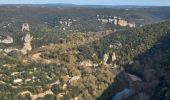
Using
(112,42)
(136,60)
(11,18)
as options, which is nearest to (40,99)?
(136,60)

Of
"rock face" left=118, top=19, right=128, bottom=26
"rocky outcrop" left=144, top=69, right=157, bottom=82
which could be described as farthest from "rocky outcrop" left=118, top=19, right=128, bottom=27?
"rocky outcrop" left=144, top=69, right=157, bottom=82

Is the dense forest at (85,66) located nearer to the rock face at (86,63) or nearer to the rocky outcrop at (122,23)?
the rock face at (86,63)

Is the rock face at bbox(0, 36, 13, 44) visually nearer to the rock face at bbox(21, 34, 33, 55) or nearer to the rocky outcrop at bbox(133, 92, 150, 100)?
the rock face at bbox(21, 34, 33, 55)

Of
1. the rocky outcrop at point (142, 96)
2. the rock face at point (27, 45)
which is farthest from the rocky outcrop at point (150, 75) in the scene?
the rock face at point (27, 45)

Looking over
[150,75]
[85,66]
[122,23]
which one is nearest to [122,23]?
[122,23]

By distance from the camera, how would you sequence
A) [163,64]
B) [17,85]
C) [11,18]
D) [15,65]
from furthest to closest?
[11,18]
[15,65]
[17,85]
[163,64]

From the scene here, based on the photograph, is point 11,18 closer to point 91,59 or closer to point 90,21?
point 90,21

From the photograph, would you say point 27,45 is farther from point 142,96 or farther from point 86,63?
point 142,96

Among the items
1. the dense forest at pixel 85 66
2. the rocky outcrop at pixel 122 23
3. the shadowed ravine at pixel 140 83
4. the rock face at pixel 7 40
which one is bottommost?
the rocky outcrop at pixel 122 23

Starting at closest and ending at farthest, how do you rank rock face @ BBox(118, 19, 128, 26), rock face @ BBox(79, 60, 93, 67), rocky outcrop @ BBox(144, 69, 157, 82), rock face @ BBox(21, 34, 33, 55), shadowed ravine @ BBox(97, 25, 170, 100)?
1. shadowed ravine @ BBox(97, 25, 170, 100)
2. rocky outcrop @ BBox(144, 69, 157, 82)
3. rock face @ BBox(79, 60, 93, 67)
4. rock face @ BBox(21, 34, 33, 55)
5. rock face @ BBox(118, 19, 128, 26)

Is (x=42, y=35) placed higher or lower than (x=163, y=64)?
lower

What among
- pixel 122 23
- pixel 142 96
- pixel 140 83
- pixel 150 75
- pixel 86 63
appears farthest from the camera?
pixel 122 23
